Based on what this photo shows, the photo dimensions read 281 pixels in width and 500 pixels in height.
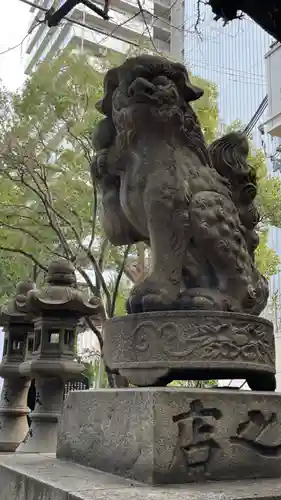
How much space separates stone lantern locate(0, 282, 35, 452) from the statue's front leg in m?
3.25

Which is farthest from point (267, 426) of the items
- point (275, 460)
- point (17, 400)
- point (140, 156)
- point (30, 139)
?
point (30, 139)

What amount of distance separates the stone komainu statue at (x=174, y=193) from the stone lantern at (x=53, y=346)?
2.46 metres

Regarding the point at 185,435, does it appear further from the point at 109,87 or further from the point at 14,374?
the point at 14,374

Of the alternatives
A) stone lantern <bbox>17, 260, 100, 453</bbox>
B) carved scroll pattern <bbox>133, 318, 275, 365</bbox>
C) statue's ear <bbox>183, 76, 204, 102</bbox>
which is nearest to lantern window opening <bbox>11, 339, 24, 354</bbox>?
stone lantern <bbox>17, 260, 100, 453</bbox>

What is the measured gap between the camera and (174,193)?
8.89ft

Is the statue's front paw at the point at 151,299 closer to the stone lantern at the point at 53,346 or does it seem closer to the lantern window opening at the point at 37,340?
the stone lantern at the point at 53,346

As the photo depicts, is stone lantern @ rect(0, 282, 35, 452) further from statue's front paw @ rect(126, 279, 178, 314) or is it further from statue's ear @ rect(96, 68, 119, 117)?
statue's front paw @ rect(126, 279, 178, 314)

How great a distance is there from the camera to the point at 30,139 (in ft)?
27.3

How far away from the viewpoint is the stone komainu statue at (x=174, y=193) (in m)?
2.69

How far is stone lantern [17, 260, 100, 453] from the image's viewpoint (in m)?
5.19

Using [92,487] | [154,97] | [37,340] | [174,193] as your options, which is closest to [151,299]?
[174,193]

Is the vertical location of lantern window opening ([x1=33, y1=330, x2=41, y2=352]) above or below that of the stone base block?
above

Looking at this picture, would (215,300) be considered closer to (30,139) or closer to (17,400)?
(17,400)

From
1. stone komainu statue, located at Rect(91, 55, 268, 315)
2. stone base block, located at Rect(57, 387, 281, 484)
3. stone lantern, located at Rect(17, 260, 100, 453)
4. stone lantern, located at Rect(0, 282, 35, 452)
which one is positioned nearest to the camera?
stone base block, located at Rect(57, 387, 281, 484)
